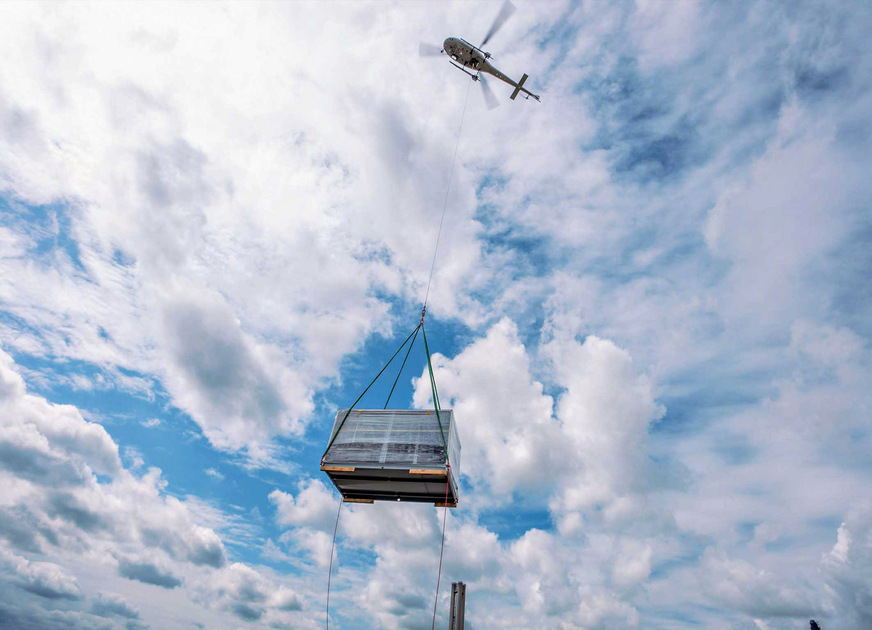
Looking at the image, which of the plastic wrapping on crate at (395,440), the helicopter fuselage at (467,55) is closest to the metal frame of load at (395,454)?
the plastic wrapping on crate at (395,440)

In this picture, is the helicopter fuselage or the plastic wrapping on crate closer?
the plastic wrapping on crate

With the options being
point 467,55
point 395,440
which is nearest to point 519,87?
point 467,55

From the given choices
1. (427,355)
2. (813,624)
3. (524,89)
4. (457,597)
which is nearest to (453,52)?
(524,89)

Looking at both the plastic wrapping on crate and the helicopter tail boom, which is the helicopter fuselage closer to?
the helicopter tail boom

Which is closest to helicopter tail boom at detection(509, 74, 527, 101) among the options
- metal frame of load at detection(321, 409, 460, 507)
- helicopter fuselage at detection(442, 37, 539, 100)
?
helicopter fuselage at detection(442, 37, 539, 100)

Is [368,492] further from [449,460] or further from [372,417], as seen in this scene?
[449,460]

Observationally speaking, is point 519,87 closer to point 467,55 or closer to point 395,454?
point 467,55

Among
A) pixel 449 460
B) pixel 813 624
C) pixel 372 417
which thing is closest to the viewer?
pixel 449 460
